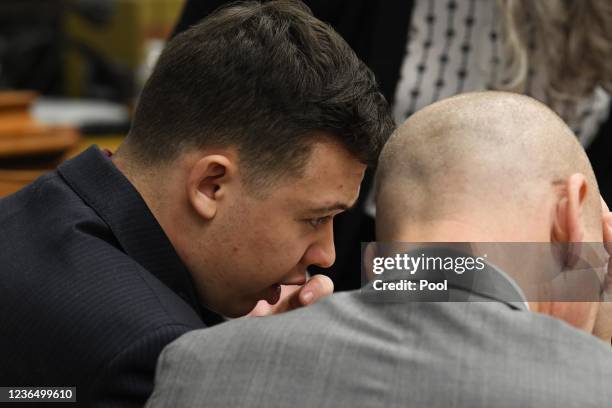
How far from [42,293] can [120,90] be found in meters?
3.31

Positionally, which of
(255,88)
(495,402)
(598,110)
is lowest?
(598,110)

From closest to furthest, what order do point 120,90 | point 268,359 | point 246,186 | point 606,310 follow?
1. point 268,359
2. point 606,310
3. point 246,186
4. point 120,90

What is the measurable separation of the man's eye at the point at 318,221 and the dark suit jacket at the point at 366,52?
62cm

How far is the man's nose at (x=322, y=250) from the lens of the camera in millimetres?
1584

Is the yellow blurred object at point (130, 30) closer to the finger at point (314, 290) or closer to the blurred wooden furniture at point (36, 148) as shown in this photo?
the blurred wooden furniture at point (36, 148)

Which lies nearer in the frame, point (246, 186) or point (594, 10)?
point (246, 186)

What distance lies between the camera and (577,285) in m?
1.29

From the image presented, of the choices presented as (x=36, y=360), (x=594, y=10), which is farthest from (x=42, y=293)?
(x=594, y=10)

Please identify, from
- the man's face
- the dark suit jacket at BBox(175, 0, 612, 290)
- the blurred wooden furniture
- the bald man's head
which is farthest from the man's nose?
the blurred wooden furniture

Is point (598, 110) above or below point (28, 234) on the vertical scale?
below

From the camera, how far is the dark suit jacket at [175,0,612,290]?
2.23 m

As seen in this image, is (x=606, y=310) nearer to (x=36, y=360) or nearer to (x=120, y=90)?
(x=36, y=360)

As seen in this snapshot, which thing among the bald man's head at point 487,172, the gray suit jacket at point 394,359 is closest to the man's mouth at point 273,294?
the bald man's head at point 487,172

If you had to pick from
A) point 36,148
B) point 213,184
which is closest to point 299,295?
point 213,184
